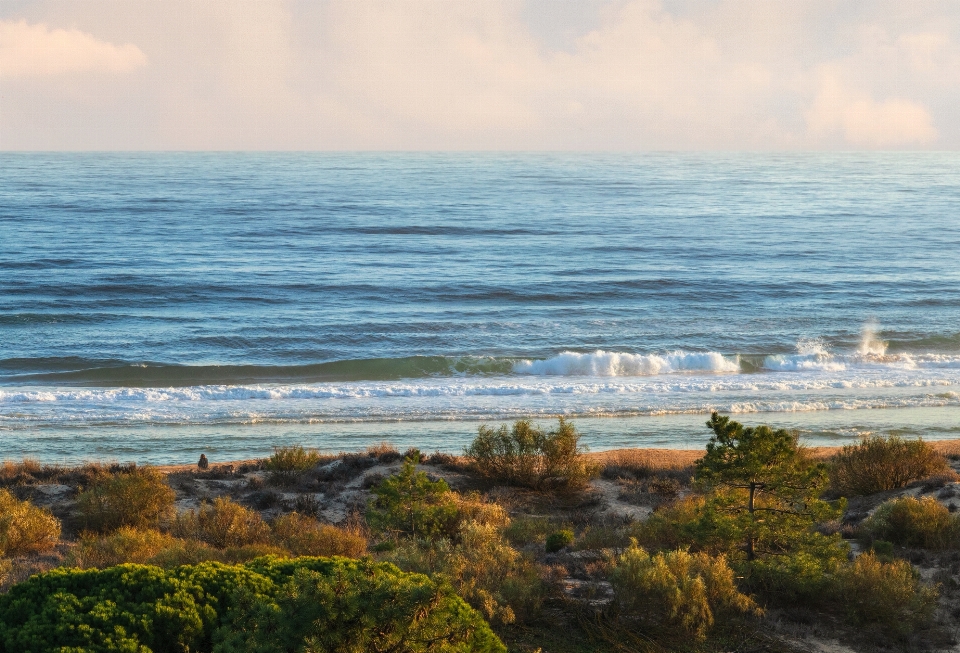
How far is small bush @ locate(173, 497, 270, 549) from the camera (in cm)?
1126

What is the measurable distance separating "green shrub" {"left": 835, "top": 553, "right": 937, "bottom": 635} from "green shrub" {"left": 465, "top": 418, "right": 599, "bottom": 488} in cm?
678

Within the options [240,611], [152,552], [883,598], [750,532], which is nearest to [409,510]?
[152,552]

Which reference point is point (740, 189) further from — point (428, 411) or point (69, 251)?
point (428, 411)

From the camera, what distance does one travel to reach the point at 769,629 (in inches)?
349

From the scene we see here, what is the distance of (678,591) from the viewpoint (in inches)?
341

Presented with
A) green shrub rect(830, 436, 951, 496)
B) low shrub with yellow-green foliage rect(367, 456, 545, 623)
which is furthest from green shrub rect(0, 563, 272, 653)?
green shrub rect(830, 436, 951, 496)

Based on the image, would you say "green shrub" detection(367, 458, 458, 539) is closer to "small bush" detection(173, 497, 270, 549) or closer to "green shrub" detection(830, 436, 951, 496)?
"small bush" detection(173, 497, 270, 549)

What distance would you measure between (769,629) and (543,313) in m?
27.7

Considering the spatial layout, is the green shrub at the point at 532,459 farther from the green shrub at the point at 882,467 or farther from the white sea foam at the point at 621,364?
the white sea foam at the point at 621,364

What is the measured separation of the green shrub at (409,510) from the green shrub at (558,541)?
1.32 metres

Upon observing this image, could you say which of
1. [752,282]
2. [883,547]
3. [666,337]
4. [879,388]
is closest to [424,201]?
[752,282]

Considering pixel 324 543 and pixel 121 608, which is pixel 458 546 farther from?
pixel 121 608

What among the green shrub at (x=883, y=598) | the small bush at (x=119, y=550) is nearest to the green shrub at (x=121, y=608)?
the small bush at (x=119, y=550)

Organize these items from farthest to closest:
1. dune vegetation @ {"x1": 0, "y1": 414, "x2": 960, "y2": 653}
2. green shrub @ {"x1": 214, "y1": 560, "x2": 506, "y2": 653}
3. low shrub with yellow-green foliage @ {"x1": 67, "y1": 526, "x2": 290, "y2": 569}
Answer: low shrub with yellow-green foliage @ {"x1": 67, "y1": 526, "x2": 290, "y2": 569} → dune vegetation @ {"x1": 0, "y1": 414, "x2": 960, "y2": 653} → green shrub @ {"x1": 214, "y1": 560, "x2": 506, "y2": 653}
